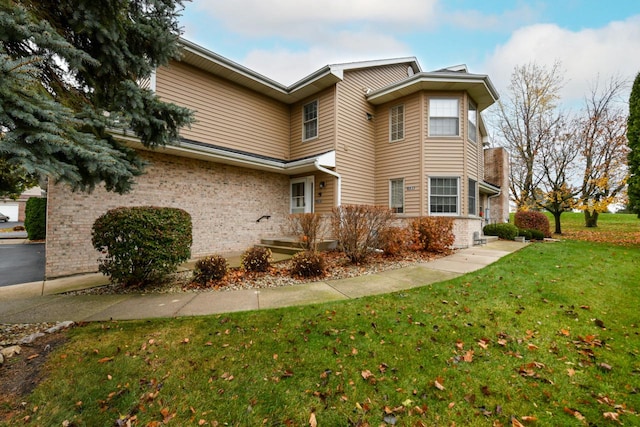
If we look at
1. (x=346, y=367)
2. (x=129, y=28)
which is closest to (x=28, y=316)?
(x=129, y=28)

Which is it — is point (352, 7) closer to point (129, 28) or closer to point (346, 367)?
point (129, 28)

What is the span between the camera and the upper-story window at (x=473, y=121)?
36.6ft

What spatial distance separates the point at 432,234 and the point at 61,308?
29.7 feet

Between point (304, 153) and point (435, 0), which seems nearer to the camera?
point (435, 0)

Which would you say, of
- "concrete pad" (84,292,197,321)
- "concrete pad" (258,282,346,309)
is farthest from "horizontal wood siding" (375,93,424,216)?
"concrete pad" (84,292,197,321)

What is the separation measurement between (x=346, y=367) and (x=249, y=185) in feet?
26.9

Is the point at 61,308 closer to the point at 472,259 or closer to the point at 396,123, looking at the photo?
the point at 472,259

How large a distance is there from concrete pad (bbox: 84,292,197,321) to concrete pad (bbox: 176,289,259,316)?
14cm

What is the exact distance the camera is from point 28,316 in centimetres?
386

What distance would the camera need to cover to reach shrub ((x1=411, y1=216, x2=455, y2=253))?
28.2ft

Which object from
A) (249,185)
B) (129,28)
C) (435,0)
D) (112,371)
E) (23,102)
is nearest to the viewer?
(23,102)

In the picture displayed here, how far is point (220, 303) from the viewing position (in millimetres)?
4297

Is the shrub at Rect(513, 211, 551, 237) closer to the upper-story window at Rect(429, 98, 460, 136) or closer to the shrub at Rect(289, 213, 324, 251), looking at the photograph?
the upper-story window at Rect(429, 98, 460, 136)

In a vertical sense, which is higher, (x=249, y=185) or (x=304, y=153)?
(x=304, y=153)
